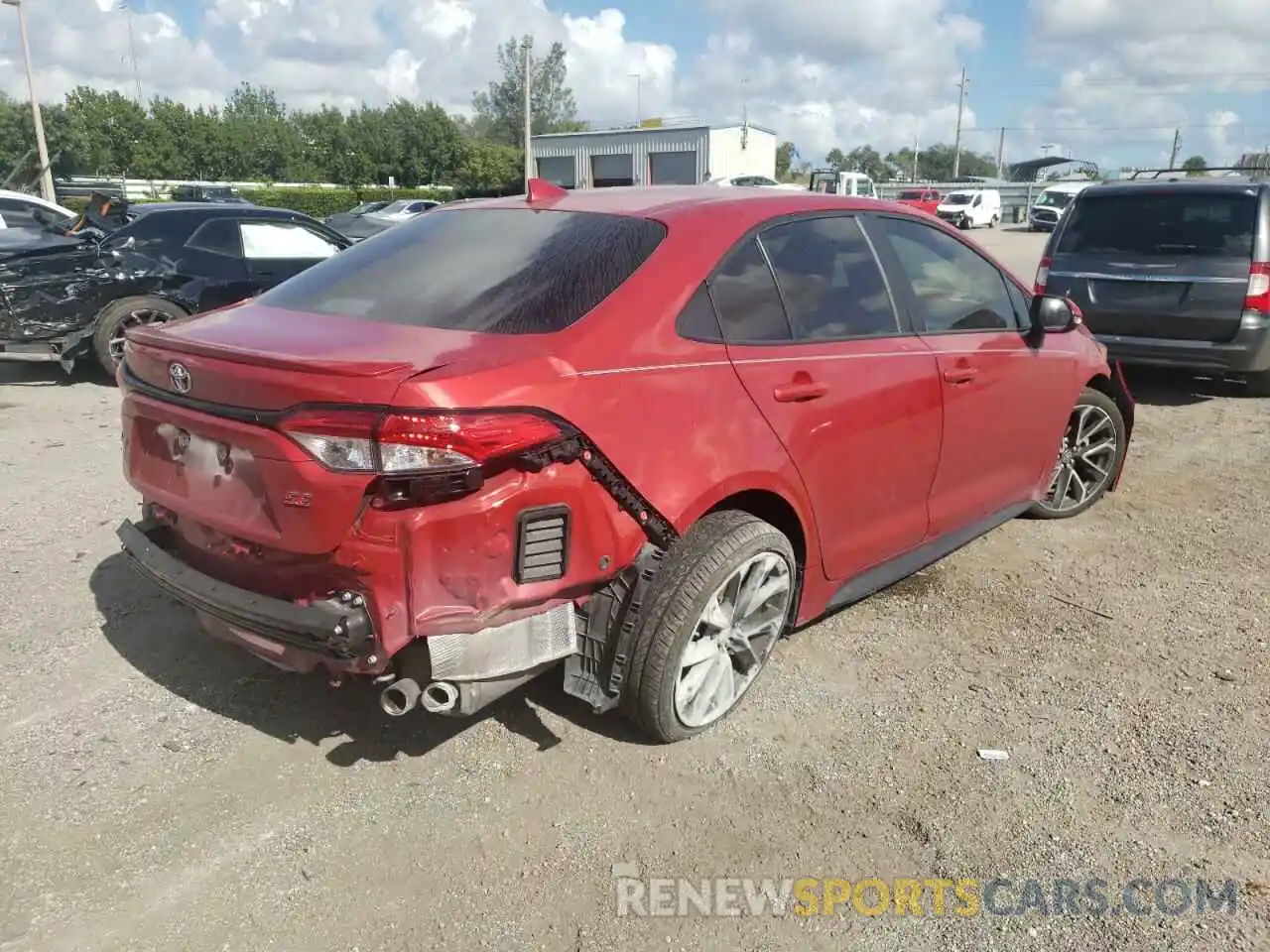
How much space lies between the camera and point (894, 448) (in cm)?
349

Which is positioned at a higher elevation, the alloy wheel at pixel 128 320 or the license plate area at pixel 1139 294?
the license plate area at pixel 1139 294

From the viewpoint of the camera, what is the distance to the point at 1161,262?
7332mm

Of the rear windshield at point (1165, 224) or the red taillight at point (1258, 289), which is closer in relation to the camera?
the red taillight at point (1258, 289)

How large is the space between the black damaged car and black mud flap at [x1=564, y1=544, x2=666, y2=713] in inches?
236

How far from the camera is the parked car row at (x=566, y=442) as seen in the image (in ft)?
7.81

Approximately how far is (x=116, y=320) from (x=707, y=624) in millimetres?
6907

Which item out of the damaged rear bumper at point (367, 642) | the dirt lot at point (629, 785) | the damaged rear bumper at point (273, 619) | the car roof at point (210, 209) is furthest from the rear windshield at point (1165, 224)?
the damaged rear bumper at point (273, 619)

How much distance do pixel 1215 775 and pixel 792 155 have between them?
74.2m

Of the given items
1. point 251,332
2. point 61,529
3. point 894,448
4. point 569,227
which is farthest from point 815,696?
point 61,529

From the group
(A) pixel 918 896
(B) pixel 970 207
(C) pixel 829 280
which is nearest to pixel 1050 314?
(C) pixel 829 280

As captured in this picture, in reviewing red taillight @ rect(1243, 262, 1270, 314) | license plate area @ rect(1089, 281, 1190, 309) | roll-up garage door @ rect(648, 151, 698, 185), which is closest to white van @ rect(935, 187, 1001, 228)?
roll-up garage door @ rect(648, 151, 698, 185)

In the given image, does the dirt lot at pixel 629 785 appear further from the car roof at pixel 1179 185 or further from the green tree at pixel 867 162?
the green tree at pixel 867 162

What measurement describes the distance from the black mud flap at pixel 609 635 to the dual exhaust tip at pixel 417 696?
0.38 meters

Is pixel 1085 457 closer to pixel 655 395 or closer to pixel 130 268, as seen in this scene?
pixel 655 395
